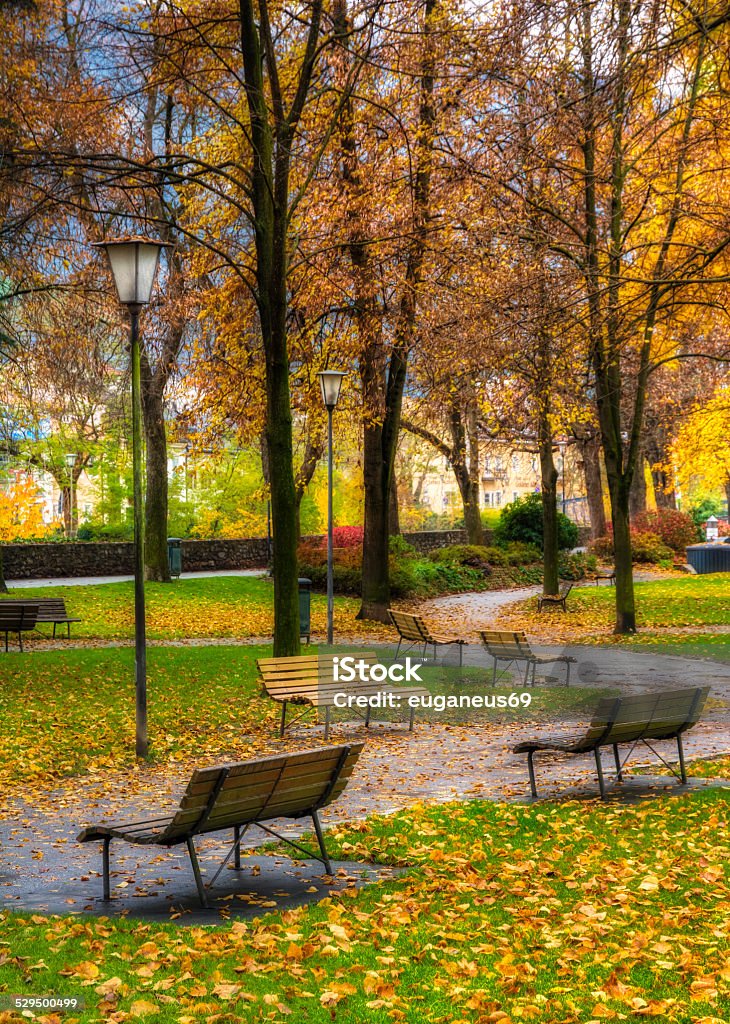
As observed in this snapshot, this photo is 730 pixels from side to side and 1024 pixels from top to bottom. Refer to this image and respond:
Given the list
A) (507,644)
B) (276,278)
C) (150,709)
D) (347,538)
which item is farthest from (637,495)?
(150,709)

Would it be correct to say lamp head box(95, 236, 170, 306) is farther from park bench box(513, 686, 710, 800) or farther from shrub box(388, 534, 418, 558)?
shrub box(388, 534, 418, 558)

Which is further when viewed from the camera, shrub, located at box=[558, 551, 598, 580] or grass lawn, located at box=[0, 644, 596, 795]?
shrub, located at box=[558, 551, 598, 580]

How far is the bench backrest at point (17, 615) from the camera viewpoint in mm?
17672

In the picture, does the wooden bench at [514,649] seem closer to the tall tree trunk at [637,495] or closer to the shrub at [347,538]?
the shrub at [347,538]

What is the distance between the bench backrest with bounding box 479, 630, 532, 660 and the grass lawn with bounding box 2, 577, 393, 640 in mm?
6403

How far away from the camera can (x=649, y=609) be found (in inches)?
996

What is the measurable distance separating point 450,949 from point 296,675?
24.5ft

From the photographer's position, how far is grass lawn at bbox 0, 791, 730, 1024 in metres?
4.60

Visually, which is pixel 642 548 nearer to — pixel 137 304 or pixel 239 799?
pixel 137 304

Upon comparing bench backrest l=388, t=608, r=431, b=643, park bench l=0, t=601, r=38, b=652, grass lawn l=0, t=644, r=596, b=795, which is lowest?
grass lawn l=0, t=644, r=596, b=795

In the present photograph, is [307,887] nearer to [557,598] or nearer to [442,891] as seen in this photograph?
[442,891]

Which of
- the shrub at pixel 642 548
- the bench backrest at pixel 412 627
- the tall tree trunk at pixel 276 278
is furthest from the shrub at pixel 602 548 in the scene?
the tall tree trunk at pixel 276 278

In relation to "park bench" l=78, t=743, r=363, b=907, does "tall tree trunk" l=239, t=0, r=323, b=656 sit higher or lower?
higher

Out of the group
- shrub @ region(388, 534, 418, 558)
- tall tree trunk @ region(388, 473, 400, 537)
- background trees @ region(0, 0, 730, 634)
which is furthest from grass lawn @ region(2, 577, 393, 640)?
tall tree trunk @ region(388, 473, 400, 537)
